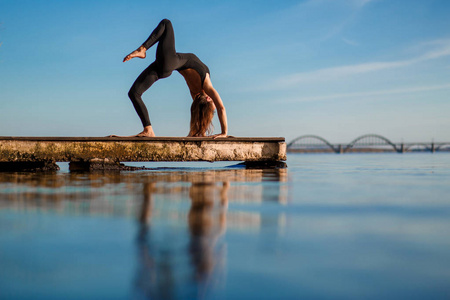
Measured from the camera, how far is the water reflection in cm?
104

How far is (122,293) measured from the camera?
0.97 metres

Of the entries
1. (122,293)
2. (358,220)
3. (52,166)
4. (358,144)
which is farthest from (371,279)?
(358,144)

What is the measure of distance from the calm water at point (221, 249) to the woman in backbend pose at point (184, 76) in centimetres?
362

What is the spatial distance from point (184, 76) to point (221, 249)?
17.8ft

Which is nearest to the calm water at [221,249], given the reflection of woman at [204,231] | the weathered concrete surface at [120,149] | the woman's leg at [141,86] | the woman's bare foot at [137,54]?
the reflection of woman at [204,231]

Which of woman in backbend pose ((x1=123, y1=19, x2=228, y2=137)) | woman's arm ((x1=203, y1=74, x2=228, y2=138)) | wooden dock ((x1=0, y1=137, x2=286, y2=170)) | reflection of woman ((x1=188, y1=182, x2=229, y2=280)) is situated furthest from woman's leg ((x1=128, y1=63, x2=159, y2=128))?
reflection of woman ((x1=188, y1=182, x2=229, y2=280))

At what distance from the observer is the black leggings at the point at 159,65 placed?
5.87m

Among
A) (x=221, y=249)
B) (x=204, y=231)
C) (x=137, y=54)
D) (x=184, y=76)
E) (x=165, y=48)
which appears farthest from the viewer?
(x=184, y=76)

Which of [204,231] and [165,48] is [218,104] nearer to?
[165,48]

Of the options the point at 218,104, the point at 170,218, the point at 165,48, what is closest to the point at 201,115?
the point at 218,104

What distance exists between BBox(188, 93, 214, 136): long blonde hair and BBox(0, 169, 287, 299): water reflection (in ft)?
10.6

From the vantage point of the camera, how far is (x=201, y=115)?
6.60 m

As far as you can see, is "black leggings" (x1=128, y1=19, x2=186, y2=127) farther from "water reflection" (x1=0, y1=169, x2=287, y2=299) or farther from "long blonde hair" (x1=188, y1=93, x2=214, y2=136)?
"water reflection" (x1=0, y1=169, x2=287, y2=299)

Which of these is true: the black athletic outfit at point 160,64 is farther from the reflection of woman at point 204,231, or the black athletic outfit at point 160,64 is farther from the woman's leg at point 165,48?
the reflection of woman at point 204,231
